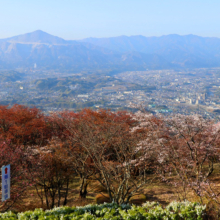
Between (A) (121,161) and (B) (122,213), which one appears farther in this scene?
(A) (121,161)

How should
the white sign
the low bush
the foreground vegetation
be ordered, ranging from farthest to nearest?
the foreground vegetation, the low bush, the white sign

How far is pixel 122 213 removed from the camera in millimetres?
5168

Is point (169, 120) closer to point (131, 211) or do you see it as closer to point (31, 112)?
point (131, 211)

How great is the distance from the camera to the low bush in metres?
5.01

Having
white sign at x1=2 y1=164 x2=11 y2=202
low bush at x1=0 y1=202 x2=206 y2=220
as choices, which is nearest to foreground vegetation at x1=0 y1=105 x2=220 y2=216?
low bush at x1=0 y1=202 x2=206 y2=220

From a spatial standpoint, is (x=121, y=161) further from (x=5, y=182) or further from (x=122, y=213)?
(x=5, y=182)

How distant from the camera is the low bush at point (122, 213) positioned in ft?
16.4

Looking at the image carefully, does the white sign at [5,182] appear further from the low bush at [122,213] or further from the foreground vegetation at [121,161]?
the foreground vegetation at [121,161]

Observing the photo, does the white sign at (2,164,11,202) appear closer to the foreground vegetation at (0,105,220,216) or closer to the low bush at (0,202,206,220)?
the low bush at (0,202,206,220)

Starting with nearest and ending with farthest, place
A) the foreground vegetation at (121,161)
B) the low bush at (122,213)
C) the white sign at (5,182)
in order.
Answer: the white sign at (5,182) < the low bush at (122,213) < the foreground vegetation at (121,161)

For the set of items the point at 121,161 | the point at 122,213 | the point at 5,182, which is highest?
the point at 5,182

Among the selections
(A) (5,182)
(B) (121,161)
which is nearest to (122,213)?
(A) (5,182)

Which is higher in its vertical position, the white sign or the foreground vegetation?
the white sign

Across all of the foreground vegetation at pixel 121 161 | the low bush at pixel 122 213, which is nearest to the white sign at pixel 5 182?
the low bush at pixel 122 213
